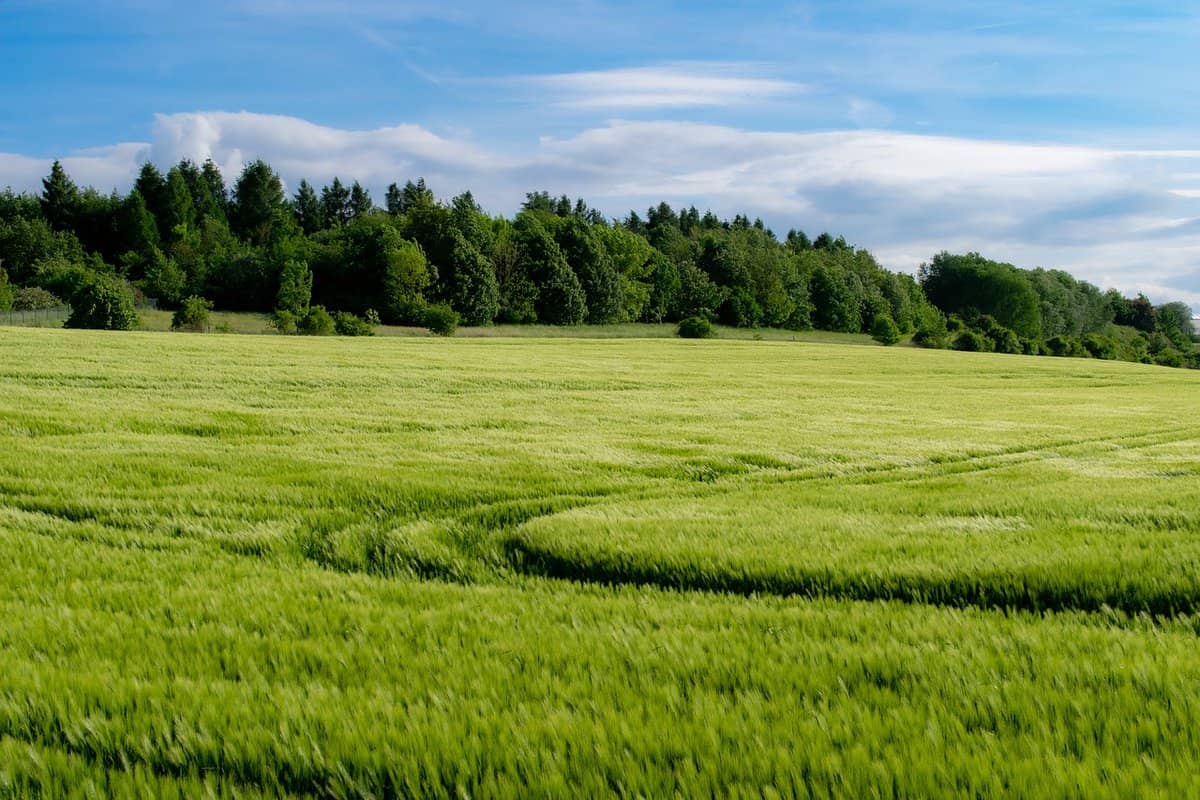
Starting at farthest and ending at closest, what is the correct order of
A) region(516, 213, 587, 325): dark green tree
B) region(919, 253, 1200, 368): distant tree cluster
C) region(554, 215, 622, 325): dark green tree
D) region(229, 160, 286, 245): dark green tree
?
region(919, 253, 1200, 368): distant tree cluster, region(229, 160, 286, 245): dark green tree, region(554, 215, 622, 325): dark green tree, region(516, 213, 587, 325): dark green tree

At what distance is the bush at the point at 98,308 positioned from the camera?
51.9 metres

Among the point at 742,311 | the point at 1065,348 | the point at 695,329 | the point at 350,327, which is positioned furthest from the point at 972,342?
the point at 350,327

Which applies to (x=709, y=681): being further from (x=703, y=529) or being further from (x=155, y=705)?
(x=703, y=529)

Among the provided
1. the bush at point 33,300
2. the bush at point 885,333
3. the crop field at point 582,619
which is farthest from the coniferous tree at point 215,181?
the crop field at point 582,619

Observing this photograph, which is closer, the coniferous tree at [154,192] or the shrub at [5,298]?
the shrub at [5,298]

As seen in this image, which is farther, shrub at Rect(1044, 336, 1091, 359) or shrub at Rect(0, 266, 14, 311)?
shrub at Rect(1044, 336, 1091, 359)

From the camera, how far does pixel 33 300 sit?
72.0 m

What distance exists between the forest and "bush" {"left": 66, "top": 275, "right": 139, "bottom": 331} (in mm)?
85

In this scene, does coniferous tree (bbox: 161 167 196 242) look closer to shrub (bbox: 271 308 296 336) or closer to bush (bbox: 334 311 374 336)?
shrub (bbox: 271 308 296 336)

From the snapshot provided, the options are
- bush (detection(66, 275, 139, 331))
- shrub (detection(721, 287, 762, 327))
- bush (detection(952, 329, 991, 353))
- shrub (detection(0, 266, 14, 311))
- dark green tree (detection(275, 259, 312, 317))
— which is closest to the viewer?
bush (detection(66, 275, 139, 331))

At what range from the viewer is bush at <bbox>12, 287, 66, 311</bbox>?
71000mm

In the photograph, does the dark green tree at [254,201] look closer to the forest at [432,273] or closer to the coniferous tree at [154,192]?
the forest at [432,273]

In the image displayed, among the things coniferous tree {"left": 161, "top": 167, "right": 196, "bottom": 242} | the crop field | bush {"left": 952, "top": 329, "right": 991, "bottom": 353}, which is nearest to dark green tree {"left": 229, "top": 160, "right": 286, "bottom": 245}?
coniferous tree {"left": 161, "top": 167, "right": 196, "bottom": 242}

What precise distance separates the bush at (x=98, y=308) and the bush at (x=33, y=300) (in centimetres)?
2123
